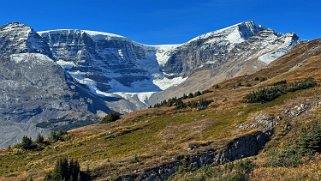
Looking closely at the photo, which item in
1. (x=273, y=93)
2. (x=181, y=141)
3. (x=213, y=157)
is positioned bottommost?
(x=213, y=157)

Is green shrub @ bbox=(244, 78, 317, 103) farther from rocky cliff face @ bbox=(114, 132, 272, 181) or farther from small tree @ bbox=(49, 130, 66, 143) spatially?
small tree @ bbox=(49, 130, 66, 143)

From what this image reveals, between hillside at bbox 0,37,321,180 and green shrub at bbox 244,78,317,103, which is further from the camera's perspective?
green shrub at bbox 244,78,317,103

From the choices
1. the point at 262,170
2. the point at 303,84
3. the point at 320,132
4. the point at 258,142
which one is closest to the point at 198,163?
the point at 258,142

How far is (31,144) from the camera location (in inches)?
3115

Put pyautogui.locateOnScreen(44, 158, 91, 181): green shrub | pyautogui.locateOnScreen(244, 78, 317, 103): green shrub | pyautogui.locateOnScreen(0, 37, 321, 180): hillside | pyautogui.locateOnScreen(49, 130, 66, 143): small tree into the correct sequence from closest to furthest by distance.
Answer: pyautogui.locateOnScreen(44, 158, 91, 181): green shrub → pyautogui.locateOnScreen(0, 37, 321, 180): hillside → pyautogui.locateOnScreen(244, 78, 317, 103): green shrub → pyautogui.locateOnScreen(49, 130, 66, 143): small tree

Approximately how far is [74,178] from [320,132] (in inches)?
1046

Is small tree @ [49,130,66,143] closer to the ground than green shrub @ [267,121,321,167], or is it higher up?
higher up

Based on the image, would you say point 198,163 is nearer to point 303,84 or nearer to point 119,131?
point 119,131

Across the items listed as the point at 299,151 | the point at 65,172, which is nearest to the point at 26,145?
the point at 65,172

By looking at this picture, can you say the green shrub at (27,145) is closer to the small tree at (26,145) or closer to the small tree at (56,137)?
the small tree at (26,145)

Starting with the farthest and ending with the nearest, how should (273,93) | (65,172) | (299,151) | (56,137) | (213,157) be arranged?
(56,137)
(273,93)
(213,157)
(65,172)
(299,151)

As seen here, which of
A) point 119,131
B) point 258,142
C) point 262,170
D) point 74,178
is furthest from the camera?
point 119,131

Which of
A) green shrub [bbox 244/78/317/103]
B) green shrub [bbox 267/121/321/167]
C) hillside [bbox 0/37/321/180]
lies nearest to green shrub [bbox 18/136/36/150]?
hillside [bbox 0/37/321/180]

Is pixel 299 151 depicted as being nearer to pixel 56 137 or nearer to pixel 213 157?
pixel 213 157
